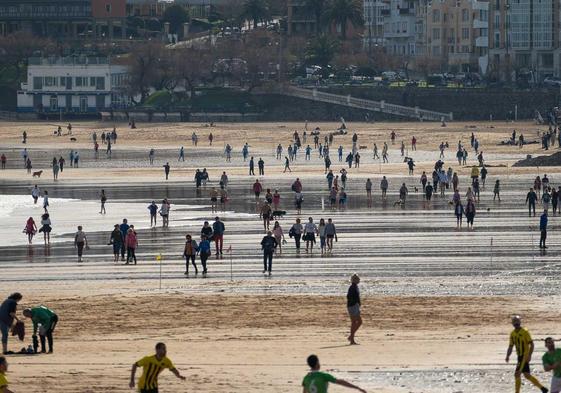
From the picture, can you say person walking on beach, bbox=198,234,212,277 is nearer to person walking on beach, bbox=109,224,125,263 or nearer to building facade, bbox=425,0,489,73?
person walking on beach, bbox=109,224,125,263

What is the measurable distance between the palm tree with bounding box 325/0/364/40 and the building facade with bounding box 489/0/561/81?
18.9 meters

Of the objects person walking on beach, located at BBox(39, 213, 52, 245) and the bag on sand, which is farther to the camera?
person walking on beach, located at BBox(39, 213, 52, 245)

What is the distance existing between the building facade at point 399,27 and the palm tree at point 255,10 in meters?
13.3

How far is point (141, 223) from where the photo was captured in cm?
5647

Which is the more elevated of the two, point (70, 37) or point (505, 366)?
point (70, 37)

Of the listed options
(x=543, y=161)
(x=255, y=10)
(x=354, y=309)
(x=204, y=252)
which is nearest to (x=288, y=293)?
(x=204, y=252)

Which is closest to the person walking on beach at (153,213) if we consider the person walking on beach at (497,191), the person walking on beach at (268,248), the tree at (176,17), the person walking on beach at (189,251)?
the person walking on beach at (189,251)

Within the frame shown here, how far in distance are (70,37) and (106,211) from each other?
363 ft

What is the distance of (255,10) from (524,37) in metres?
34.9

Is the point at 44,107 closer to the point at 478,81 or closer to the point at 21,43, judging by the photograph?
the point at 21,43

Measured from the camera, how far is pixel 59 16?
555 feet

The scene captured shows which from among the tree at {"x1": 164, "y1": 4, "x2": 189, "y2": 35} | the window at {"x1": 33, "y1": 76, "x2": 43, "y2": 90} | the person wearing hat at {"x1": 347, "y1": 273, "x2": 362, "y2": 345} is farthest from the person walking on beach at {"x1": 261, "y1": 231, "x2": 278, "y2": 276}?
the tree at {"x1": 164, "y1": 4, "x2": 189, "y2": 35}

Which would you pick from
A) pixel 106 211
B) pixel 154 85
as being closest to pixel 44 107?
pixel 154 85

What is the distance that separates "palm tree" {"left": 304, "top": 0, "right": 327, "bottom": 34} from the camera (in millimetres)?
167625
